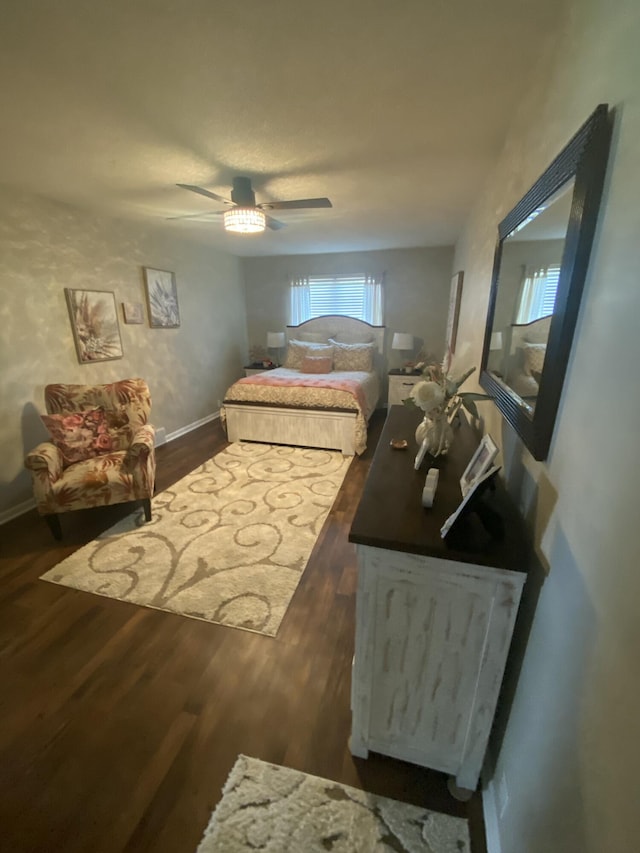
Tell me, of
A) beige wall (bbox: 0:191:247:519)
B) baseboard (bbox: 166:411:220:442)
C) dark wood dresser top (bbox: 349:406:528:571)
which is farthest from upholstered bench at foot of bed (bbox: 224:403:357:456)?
dark wood dresser top (bbox: 349:406:528:571)

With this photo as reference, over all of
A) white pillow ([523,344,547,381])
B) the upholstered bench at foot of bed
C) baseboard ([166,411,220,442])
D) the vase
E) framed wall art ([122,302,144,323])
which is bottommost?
baseboard ([166,411,220,442])

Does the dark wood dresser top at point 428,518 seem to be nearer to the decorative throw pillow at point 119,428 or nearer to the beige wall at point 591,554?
the beige wall at point 591,554

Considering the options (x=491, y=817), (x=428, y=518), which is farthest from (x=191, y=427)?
(x=491, y=817)

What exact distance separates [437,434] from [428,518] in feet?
1.69

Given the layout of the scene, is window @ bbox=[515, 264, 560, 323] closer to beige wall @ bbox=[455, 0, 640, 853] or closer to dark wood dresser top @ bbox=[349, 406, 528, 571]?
beige wall @ bbox=[455, 0, 640, 853]

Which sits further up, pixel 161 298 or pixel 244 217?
pixel 244 217

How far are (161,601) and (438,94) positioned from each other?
269 centimetres

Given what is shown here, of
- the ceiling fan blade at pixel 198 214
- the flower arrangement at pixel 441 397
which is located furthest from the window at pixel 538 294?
the ceiling fan blade at pixel 198 214

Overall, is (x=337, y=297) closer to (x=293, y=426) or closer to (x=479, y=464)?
(x=293, y=426)

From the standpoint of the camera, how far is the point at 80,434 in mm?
2604

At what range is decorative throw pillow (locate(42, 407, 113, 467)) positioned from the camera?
8.28ft

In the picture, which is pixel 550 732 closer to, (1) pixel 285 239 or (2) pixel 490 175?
(2) pixel 490 175

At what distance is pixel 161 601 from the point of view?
6.22ft

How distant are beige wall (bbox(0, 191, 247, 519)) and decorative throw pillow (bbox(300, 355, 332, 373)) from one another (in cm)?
139
